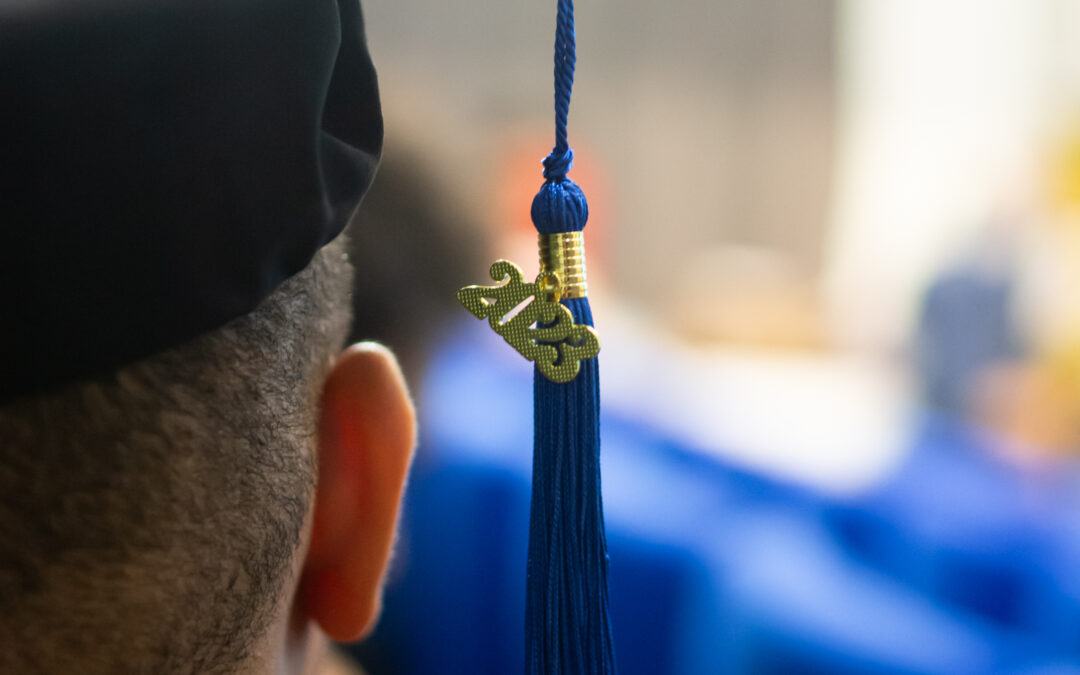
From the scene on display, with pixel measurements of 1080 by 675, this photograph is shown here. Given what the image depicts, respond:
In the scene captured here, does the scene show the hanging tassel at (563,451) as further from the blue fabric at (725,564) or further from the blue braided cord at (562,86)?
the blue fabric at (725,564)

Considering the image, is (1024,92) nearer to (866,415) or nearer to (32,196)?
(866,415)

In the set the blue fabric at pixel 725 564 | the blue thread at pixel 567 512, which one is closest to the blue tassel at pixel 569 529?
the blue thread at pixel 567 512

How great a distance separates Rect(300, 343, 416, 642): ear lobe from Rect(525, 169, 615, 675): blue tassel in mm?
83

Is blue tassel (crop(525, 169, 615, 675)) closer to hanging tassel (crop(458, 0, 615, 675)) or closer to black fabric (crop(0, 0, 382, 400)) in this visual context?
hanging tassel (crop(458, 0, 615, 675))

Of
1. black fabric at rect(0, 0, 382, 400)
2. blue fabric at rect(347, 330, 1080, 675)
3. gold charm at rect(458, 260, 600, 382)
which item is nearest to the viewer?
black fabric at rect(0, 0, 382, 400)

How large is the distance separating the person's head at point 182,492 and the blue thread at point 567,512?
108 mm

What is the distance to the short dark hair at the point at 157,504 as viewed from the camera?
1.24 ft

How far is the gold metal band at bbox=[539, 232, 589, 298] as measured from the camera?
1.64 feet

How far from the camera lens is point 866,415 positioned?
7.82 ft

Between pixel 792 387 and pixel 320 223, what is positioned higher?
pixel 792 387

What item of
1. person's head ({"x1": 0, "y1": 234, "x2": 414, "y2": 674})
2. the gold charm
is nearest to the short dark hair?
person's head ({"x1": 0, "y1": 234, "x2": 414, "y2": 674})

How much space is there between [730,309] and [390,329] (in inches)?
102

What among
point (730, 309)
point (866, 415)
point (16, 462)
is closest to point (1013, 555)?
point (16, 462)

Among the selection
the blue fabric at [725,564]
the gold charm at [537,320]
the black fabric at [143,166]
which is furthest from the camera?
the blue fabric at [725,564]
